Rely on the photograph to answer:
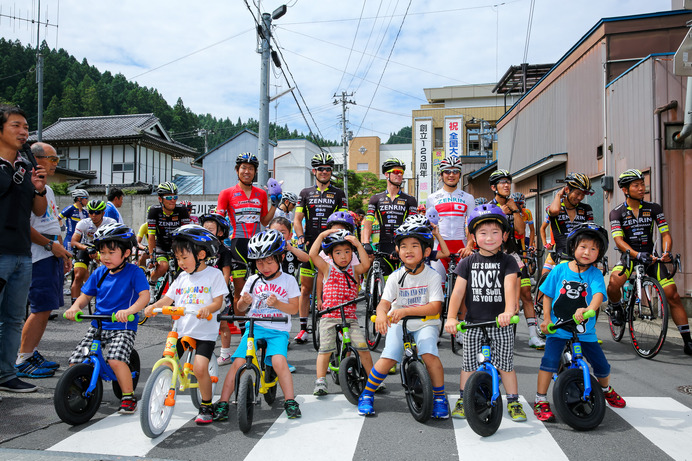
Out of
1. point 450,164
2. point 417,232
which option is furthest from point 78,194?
point 417,232

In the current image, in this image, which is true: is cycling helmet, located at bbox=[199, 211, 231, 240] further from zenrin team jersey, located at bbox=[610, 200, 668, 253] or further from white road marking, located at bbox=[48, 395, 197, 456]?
zenrin team jersey, located at bbox=[610, 200, 668, 253]

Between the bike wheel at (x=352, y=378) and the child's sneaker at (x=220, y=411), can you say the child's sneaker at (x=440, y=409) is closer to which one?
the bike wheel at (x=352, y=378)

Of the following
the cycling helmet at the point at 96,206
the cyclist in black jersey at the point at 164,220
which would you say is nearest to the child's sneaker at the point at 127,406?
the cyclist in black jersey at the point at 164,220

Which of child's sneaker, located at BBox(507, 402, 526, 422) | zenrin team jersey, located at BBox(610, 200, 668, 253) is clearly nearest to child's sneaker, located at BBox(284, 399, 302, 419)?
child's sneaker, located at BBox(507, 402, 526, 422)

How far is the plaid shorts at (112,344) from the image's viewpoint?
414 cm

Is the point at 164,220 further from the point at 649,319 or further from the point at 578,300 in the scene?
the point at 649,319

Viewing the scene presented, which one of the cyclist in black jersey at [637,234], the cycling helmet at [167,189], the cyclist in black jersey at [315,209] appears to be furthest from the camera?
the cycling helmet at [167,189]

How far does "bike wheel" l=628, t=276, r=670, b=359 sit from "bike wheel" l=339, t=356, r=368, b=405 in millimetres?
3941

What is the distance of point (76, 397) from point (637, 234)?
687cm

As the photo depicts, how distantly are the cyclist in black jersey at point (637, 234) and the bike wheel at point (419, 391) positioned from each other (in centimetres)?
409

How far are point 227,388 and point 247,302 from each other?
29.4 inches

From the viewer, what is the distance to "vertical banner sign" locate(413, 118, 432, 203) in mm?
35219

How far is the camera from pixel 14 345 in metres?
4.75

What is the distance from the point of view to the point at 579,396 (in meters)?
3.93
